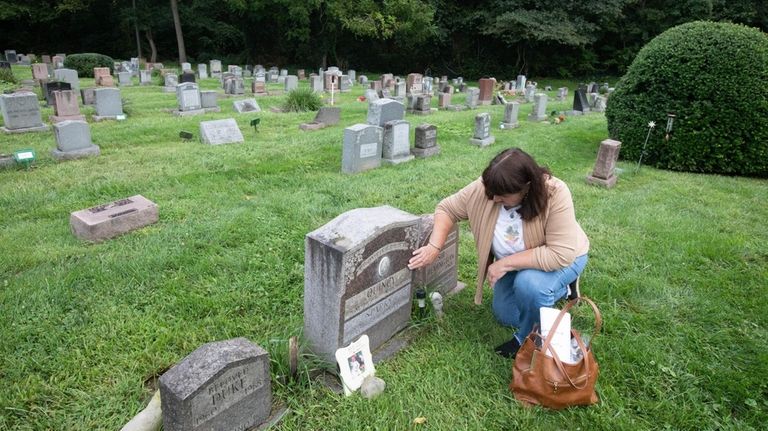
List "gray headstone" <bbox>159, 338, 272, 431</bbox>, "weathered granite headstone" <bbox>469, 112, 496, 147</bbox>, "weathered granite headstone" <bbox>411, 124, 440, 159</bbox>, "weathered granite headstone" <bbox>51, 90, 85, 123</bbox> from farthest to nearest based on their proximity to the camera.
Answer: "weathered granite headstone" <bbox>51, 90, 85, 123</bbox> → "weathered granite headstone" <bbox>469, 112, 496, 147</bbox> → "weathered granite headstone" <bbox>411, 124, 440, 159</bbox> → "gray headstone" <bbox>159, 338, 272, 431</bbox>

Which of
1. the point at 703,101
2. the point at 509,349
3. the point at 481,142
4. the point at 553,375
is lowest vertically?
the point at 509,349

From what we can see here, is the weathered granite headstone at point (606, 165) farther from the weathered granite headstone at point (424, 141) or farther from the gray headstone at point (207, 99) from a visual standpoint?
the gray headstone at point (207, 99)

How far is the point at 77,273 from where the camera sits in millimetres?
4020

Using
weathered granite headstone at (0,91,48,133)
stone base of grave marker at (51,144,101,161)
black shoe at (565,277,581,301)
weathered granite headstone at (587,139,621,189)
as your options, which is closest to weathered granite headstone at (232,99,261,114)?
weathered granite headstone at (0,91,48,133)

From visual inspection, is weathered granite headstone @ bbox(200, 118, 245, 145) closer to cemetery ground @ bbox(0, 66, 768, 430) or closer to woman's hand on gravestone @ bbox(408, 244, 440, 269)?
cemetery ground @ bbox(0, 66, 768, 430)

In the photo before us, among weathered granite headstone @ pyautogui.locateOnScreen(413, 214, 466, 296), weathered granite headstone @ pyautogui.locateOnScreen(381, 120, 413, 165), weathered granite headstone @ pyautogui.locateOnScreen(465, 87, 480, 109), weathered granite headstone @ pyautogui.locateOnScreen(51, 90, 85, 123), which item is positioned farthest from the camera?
weathered granite headstone @ pyautogui.locateOnScreen(465, 87, 480, 109)

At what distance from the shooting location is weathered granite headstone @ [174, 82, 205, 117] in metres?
11.6

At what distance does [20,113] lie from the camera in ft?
30.0

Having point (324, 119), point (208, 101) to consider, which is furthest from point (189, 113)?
point (324, 119)

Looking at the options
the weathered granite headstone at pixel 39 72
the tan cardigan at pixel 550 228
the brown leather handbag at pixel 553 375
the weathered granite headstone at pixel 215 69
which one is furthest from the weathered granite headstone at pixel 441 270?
the weathered granite headstone at pixel 215 69

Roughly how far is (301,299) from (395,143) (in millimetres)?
4825

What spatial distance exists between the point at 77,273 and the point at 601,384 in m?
4.18

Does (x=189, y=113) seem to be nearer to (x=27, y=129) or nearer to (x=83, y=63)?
(x=27, y=129)

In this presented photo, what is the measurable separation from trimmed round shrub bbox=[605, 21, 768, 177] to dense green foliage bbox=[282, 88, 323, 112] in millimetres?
7732
